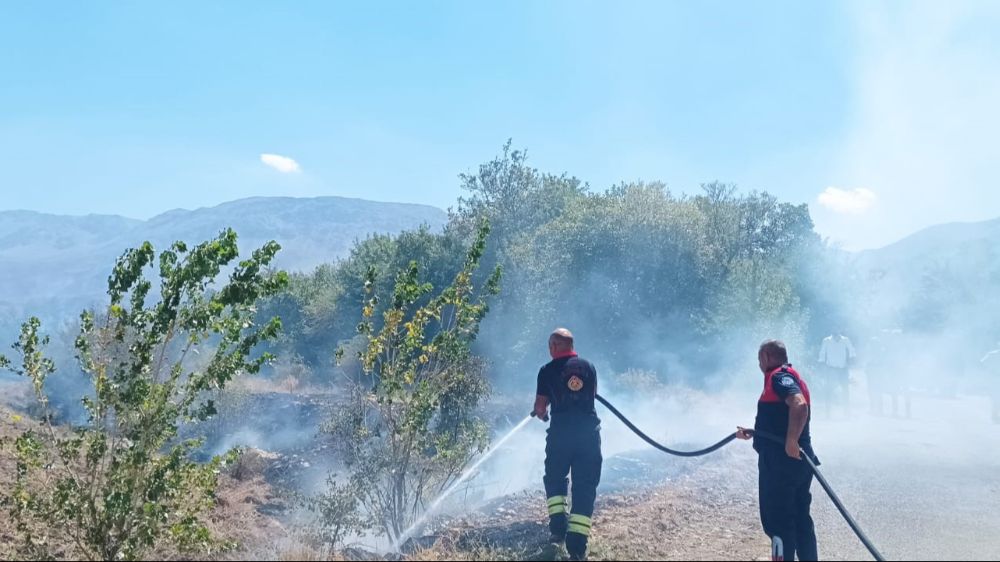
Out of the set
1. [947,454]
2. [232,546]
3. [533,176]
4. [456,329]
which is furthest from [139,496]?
[533,176]

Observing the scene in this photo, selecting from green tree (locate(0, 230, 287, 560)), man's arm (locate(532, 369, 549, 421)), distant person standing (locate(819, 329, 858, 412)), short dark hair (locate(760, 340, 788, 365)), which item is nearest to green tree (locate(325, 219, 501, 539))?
man's arm (locate(532, 369, 549, 421))

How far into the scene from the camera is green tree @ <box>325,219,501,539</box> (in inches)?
243

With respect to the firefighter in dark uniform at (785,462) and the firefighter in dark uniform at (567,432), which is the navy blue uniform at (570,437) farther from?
the firefighter in dark uniform at (785,462)

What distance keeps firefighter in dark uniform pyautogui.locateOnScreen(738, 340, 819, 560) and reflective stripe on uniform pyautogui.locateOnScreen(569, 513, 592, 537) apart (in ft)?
4.10

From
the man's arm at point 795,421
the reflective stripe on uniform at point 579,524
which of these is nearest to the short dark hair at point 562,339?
the reflective stripe on uniform at point 579,524

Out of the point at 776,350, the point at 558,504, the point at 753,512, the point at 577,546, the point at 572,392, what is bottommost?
the point at 753,512

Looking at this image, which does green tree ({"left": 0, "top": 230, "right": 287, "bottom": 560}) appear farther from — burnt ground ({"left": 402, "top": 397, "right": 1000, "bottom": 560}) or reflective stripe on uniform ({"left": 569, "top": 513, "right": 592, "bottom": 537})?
reflective stripe on uniform ({"left": 569, "top": 513, "right": 592, "bottom": 537})

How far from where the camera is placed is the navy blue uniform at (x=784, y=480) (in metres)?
4.75

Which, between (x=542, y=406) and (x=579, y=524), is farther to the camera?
(x=542, y=406)

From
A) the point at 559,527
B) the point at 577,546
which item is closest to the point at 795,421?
the point at 577,546

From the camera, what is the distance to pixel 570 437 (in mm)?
5523

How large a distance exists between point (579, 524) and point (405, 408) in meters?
1.94

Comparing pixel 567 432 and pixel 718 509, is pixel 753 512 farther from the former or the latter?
pixel 567 432

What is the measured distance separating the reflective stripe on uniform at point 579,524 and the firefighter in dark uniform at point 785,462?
125cm
